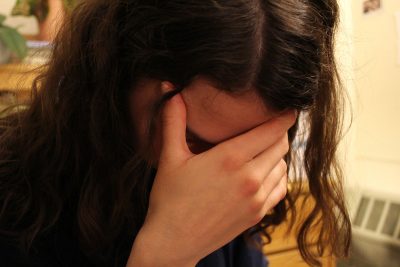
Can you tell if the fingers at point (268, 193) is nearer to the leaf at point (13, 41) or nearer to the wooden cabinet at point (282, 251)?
the wooden cabinet at point (282, 251)

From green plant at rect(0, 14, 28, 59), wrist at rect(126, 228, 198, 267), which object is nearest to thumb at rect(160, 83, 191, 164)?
wrist at rect(126, 228, 198, 267)

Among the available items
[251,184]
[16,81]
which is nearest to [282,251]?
[251,184]

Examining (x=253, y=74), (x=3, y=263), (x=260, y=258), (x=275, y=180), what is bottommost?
(x=260, y=258)

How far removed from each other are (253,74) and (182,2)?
0.40 feet

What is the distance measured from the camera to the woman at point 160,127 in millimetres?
494

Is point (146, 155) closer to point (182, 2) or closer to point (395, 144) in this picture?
point (182, 2)

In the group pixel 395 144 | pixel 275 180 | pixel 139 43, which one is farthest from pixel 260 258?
pixel 395 144

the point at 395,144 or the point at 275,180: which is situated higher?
the point at 275,180

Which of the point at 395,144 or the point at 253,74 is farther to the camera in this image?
the point at 395,144

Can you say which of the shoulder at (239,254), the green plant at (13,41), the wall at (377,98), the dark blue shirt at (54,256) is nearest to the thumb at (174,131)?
the dark blue shirt at (54,256)

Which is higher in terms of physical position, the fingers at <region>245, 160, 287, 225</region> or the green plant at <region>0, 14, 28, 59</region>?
the green plant at <region>0, 14, 28, 59</region>

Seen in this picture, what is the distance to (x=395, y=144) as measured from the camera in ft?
4.70

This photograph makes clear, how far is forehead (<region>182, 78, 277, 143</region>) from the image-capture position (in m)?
0.52

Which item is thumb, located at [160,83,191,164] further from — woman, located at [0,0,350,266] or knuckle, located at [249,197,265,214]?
knuckle, located at [249,197,265,214]
